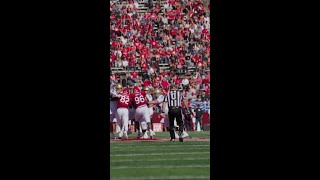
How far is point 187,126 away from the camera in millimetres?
15195

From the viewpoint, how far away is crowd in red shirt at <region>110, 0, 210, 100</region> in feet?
57.8

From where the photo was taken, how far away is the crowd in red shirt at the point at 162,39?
17625 millimetres

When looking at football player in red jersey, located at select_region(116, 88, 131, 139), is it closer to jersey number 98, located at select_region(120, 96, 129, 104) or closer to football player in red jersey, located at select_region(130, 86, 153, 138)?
jersey number 98, located at select_region(120, 96, 129, 104)

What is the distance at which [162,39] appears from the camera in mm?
18938

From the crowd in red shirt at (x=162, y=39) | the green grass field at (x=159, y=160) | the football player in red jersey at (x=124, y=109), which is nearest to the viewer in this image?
the green grass field at (x=159, y=160)

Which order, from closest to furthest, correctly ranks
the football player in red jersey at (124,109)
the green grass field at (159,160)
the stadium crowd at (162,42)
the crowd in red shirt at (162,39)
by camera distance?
the green grass field at (159,160) → the football player in red jersey at (124,109) → the stadium crowd at (162,42) → the crowd in red shirt at (162,39)

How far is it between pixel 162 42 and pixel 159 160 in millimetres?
10773

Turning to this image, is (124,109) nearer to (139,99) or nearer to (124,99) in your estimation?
(124,99)

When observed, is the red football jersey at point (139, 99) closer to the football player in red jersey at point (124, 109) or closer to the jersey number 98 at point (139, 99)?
the jersey number 98 at point (139, 99)

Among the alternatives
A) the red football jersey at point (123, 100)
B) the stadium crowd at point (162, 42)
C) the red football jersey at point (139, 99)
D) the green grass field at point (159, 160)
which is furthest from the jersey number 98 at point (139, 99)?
the stadium crowd at point (162, 42)

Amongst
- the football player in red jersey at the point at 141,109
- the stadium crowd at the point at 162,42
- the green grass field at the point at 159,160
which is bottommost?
the green grass field at the point at 159,160
